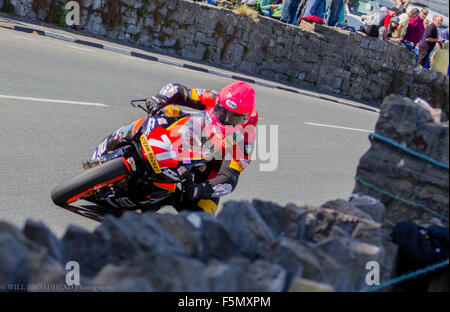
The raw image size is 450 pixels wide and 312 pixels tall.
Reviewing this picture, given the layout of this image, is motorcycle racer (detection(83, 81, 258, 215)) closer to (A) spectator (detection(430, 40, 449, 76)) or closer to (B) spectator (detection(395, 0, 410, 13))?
(A) spectator (detection(430, 40, 449, 76))

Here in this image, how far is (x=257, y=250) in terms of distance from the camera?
2527mm

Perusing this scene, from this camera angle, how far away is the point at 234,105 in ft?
16.1

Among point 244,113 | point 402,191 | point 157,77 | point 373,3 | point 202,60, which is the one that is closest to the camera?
point 402,191

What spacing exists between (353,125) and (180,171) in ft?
34.0

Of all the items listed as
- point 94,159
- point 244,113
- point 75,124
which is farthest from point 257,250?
point 75,124

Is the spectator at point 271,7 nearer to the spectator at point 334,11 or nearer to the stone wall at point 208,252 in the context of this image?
the spectator at point 334,11

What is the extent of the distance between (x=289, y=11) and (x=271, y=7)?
580 millimetres

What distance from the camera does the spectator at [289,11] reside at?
59.8 ft

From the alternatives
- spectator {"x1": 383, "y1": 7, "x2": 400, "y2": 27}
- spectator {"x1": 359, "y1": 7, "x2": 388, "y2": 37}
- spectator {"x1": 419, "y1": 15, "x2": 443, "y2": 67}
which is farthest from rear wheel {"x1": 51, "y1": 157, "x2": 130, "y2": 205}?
spectator {"x1": 359, "y1": 7, "x2": 388, "y2": 37}

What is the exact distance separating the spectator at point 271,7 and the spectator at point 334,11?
169cm

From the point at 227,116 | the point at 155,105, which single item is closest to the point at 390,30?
the point at 155,105

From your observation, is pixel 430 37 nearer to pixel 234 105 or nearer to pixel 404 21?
pixel 404 21

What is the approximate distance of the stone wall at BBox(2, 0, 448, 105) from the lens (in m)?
16.6
